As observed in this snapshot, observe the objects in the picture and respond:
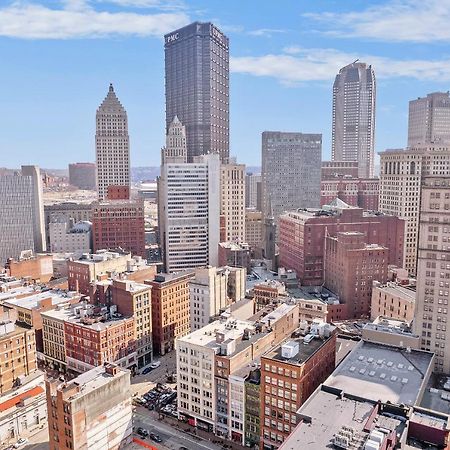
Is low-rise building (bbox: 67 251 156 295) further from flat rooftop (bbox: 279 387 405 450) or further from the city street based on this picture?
flat rooftop (bbox: 279 387 405 450)

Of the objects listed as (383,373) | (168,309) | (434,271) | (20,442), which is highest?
(434,271)

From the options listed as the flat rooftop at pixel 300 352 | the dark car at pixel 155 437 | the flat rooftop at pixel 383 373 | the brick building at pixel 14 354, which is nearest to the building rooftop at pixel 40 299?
the brick building at pixel 14 354

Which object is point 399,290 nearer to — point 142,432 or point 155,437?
point 155,437

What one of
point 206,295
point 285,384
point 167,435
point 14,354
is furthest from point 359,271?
point 14,354

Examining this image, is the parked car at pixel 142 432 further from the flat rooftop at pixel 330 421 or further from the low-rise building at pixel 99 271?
the low-rise building at pixel 99 271

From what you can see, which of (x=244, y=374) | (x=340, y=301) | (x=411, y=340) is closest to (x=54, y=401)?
(x=244, y=374)

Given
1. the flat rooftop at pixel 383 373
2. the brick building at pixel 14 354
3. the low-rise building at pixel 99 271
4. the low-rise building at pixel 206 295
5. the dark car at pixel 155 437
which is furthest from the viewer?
the low-rise building at pixel 99 271
